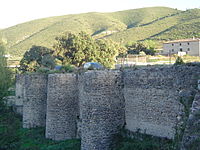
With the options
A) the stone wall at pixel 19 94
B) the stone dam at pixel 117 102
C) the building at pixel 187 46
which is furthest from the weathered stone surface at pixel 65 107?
the building at pixel 187 46

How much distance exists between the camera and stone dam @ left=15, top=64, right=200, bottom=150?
34.3 feet

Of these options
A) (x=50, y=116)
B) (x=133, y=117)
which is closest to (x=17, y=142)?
(x=50, y=116)

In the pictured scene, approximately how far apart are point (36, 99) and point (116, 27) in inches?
3258

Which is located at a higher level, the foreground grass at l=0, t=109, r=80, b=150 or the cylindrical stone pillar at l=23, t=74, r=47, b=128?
the cylindrical stone pillar at l=23, t=74, r=47, b=128

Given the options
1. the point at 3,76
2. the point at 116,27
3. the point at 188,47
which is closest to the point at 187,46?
the point at 188,47

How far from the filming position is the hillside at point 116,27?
66850mm

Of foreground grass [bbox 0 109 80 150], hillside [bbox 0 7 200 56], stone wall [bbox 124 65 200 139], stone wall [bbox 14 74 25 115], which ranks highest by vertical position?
hillside [bbox 0 7 200 56]

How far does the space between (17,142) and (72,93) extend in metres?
4.51

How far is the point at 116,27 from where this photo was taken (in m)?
99.9

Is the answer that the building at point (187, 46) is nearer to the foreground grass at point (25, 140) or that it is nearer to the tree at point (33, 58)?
the tree at point (33, 58)

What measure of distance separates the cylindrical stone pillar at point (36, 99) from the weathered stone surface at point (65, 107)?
310 cm

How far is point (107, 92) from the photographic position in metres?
12.8

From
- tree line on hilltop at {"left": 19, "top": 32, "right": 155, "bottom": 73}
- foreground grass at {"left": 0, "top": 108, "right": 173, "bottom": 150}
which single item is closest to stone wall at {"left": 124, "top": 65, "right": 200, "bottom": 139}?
foreground grass at {"left": 0, "top": 108, "right": 173, "bottom": 150}

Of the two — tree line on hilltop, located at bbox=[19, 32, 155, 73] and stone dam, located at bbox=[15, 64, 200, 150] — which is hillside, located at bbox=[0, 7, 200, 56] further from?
stone dam, located at bbox=[15, 64, 200, 150]
